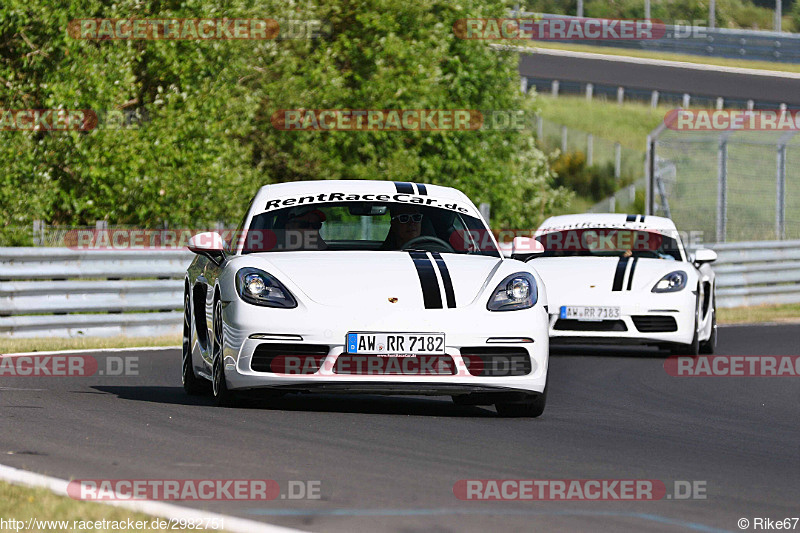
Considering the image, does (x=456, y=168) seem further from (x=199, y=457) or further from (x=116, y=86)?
(x=199, y=457)

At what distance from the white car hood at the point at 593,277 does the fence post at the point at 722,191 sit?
10874 mm

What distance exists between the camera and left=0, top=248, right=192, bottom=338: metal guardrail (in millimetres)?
15359

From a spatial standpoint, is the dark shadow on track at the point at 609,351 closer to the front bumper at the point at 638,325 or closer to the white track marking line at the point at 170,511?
the front bumper at the point at 638,325

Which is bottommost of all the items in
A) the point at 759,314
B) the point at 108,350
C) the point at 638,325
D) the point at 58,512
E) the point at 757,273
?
the point at 759,314

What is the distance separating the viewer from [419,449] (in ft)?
23.3

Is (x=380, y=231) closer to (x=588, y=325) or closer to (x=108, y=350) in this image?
(x=588, y=325)

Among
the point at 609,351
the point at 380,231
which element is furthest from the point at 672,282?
the point at 380,231

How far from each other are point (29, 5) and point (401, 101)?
1050 centimetres

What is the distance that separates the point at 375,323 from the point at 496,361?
28.6 inches

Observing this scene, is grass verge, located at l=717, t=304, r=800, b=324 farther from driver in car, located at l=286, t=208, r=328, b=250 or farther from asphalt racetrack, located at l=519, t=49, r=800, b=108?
asphalt racetrack, located at l=519, t=49, r=800, b=108

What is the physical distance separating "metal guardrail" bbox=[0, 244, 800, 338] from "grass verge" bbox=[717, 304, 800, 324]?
8133 millimetres

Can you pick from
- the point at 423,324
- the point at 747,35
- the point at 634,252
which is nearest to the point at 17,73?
the point at 634,252

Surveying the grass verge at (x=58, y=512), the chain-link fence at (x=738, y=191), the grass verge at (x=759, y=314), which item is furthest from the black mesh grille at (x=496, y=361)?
the chain-link fence at (x=738, y=191)

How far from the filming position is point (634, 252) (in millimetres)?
15453
